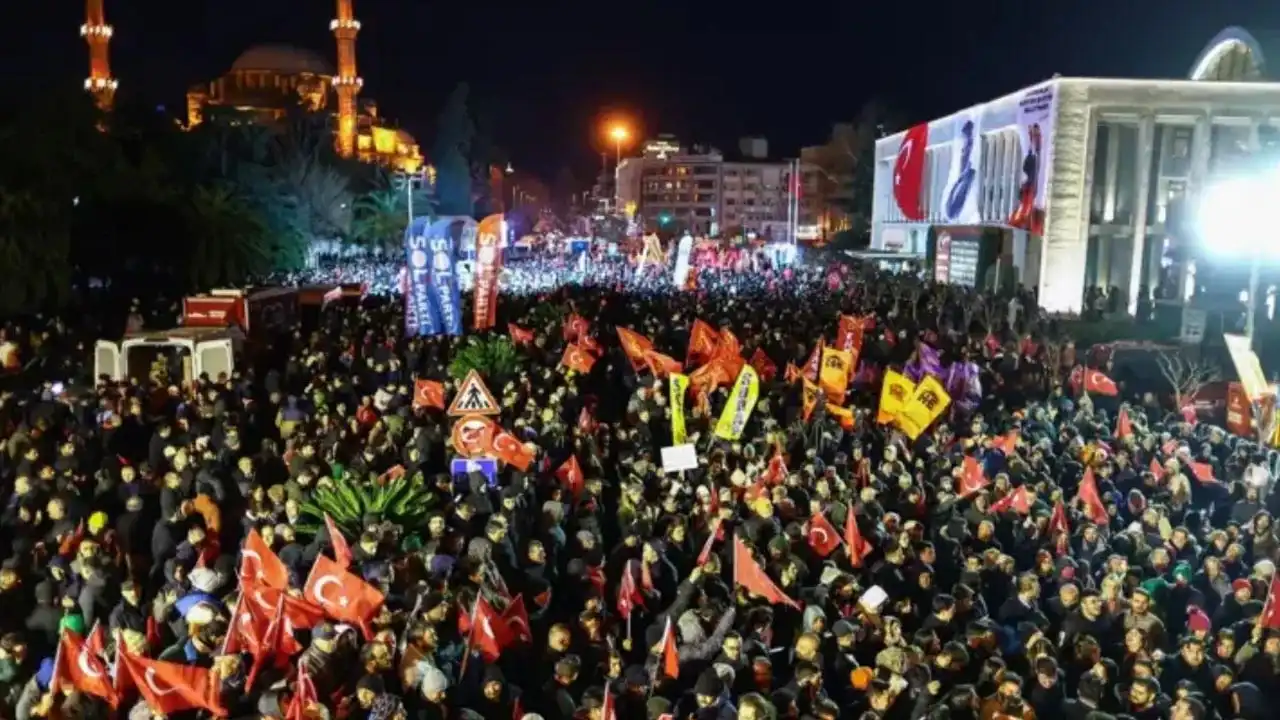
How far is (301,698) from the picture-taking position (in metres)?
5.83

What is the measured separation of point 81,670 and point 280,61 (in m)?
86.4

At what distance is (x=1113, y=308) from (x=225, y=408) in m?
23.0

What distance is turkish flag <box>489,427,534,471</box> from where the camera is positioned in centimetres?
1040

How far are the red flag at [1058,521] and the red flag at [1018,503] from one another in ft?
0.96

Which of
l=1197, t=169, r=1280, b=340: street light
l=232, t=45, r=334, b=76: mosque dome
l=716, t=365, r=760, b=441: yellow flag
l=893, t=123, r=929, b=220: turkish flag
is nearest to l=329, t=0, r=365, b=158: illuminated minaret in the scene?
l=232, t=45, r=334, b=76: mosque dome

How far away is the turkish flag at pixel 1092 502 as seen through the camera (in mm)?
9547

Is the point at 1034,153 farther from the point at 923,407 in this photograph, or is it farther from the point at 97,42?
the point at 97,42

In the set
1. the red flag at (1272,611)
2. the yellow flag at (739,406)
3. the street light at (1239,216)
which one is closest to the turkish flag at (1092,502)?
the red flag at (1272,611)

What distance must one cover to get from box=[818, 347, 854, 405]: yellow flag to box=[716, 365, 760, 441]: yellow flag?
168 centimetres

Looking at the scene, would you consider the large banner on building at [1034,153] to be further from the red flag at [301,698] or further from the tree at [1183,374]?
the red flag at [301,698]

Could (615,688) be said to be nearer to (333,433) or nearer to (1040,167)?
(333,433)

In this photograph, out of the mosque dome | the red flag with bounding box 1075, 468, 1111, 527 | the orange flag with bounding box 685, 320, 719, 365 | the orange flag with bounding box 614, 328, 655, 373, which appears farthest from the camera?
the mosque dome

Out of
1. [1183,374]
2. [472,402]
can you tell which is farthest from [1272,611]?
[1183,374]

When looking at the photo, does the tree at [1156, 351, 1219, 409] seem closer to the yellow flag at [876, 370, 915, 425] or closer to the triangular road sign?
the yellow flag at [876, 370, 915, 425]
